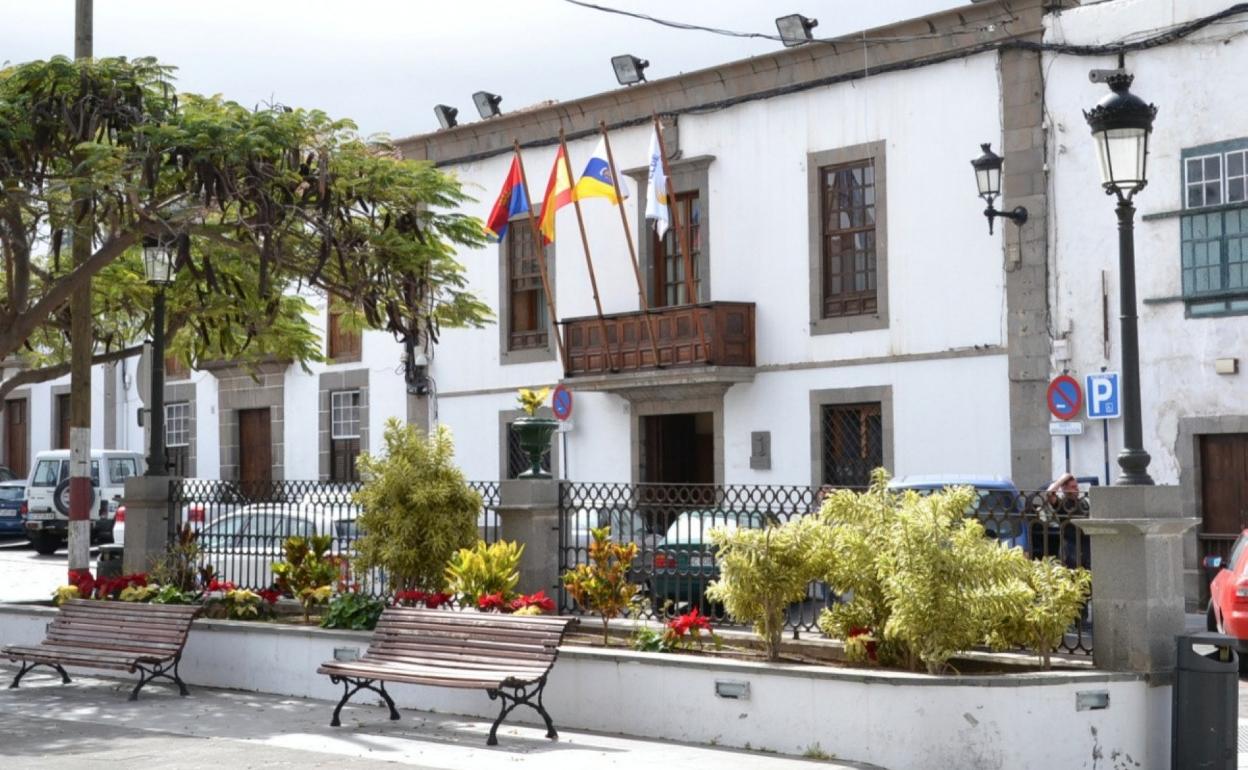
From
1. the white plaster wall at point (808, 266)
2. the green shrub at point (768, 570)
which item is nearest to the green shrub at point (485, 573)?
the green shrub at point (768, 570)

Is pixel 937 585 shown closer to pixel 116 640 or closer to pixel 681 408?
pixel 116 640

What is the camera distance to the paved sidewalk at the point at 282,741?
36.8ft

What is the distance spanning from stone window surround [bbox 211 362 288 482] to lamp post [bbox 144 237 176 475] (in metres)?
17.4

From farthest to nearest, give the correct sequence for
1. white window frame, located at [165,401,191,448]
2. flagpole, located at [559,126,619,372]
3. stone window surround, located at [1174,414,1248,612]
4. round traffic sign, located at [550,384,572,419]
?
white window frame, located at [165,401,191,448] < round traffic sign, located at [550,384,572,419] < flagpole, located at [559,126,619,372] < stone window surround, located at [1174,414,1248,612]

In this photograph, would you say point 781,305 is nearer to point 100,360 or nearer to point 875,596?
point 100,360

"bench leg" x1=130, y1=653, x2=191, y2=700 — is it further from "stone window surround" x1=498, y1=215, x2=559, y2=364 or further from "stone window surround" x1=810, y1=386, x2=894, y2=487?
"stone window surround" x1=498, y1=215, x2=559, y2=364

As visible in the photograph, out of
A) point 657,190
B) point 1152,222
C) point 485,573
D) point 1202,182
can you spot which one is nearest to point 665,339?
point 657,190

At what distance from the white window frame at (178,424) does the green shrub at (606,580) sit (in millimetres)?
26061

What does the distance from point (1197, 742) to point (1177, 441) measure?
11929mm

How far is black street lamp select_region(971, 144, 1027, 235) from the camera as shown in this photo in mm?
22719

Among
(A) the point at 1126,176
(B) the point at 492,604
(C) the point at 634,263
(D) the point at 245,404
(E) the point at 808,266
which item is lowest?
(B) the point at 492,604

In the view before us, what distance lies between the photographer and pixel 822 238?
26031 millimetres

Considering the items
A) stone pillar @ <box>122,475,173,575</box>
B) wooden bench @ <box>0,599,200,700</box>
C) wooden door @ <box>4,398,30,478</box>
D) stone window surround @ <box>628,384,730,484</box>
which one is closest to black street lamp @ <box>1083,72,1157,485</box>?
wooden bench @ <box>0,599,200,700</box>

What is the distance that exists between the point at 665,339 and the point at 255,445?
12.5 m
